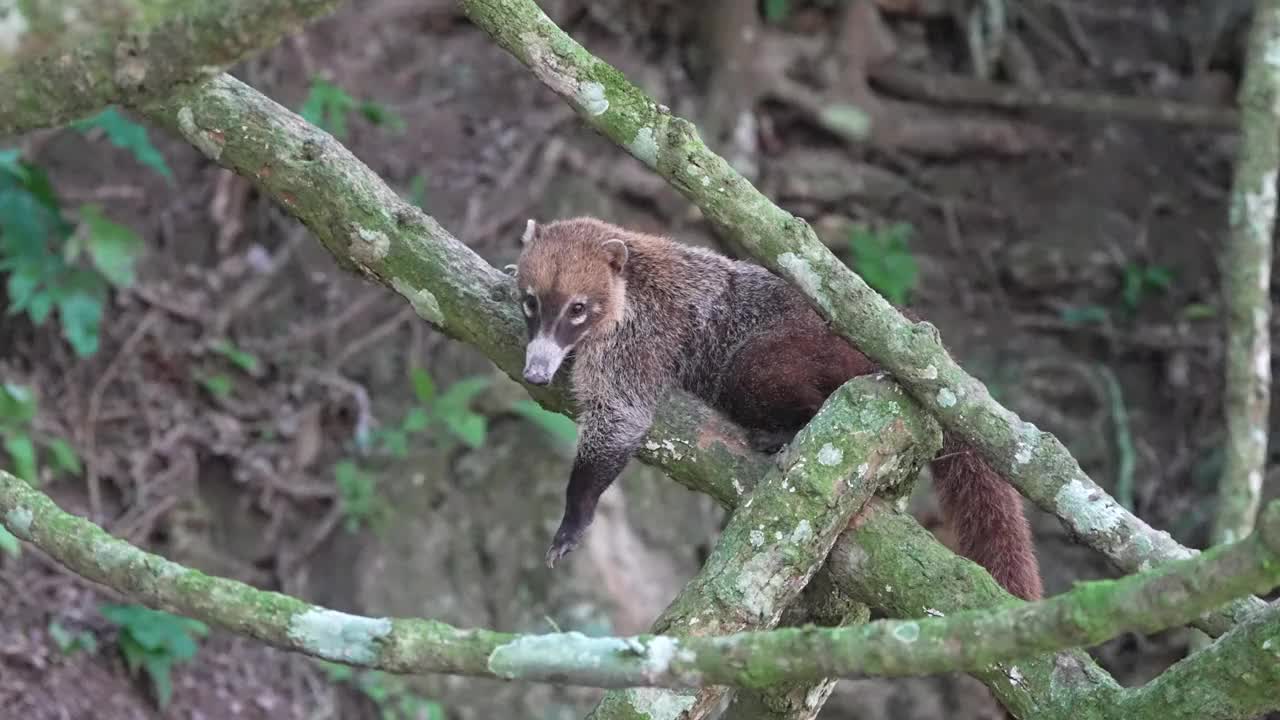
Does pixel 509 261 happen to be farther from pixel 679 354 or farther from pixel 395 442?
pixel 679 354

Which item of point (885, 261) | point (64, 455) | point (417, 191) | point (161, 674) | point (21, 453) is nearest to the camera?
point (21, 453)

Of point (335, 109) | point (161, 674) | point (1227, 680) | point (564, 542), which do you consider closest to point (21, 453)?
point (161, 674)

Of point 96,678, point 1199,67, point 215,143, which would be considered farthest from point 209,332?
point 1199,67

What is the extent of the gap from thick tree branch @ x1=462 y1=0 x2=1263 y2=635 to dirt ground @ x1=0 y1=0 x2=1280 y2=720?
129 inches

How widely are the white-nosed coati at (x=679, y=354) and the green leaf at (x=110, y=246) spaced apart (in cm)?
226

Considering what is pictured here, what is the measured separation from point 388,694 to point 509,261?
2.14 m

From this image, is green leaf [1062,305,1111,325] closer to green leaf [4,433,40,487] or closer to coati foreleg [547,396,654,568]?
coati foreleg [547,396,654,568]

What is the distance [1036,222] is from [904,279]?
1.14 m

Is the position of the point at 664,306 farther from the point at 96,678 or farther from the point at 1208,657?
the point at 96,678

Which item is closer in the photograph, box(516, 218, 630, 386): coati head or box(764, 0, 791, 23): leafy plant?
box(516, 218, 630, 386): coati head

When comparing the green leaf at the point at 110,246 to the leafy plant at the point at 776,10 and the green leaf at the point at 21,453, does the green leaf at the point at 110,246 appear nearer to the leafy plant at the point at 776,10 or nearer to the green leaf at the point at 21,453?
the green leaf at the point at 21,453

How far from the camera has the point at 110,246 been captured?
17.6 feet

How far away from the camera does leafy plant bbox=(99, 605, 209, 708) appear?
16.9 ft

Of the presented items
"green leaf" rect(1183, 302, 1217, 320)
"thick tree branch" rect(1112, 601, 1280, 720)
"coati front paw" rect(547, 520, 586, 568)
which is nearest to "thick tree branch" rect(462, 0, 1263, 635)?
"thick tree branch" rect(1112, 601, 1280, 720)
